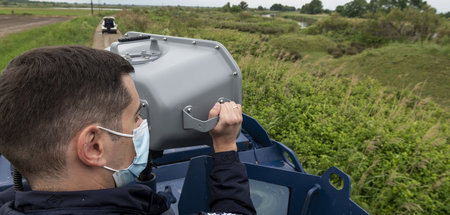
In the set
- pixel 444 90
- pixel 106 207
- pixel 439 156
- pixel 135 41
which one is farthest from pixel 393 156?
pixel 444 90

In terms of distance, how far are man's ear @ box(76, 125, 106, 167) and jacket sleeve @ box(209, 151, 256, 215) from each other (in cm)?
45

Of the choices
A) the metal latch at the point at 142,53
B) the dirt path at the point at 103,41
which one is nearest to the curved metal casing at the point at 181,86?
the metal latch at the point at 142,53

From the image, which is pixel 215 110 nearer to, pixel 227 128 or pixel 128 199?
pixel 227 128

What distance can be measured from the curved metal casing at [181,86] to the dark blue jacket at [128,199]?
241mm

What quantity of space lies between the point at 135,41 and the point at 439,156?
3.90 m

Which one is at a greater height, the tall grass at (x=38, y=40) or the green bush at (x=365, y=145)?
the green bush at (x=365, y=145)

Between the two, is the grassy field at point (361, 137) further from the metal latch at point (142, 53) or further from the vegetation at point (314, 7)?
the vegetation at point (314, 7)

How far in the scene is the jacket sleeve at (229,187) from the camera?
108 centimetres

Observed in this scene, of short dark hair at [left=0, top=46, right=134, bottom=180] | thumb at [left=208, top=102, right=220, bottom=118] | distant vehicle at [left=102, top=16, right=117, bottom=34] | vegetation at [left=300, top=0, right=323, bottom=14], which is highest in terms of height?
vegetation at [left=300, top=0, right=323, bottom=14]

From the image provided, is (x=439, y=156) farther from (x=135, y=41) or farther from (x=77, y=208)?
(x=77, y=208)

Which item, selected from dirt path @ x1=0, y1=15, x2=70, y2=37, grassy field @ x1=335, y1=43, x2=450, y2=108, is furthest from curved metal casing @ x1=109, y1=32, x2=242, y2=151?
dirt path @ x1=0, y1=15, x2=70, y2=37

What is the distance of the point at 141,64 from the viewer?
1452 millimetres

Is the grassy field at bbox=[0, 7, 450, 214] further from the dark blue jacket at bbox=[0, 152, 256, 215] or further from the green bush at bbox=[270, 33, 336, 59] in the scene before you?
the green bush at bbox=[270, 33, 336, 59]

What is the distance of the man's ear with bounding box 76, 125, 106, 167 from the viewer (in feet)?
2.75
